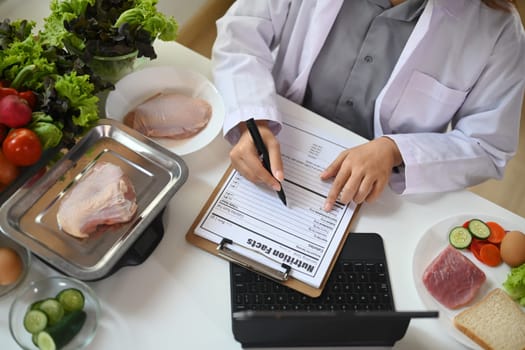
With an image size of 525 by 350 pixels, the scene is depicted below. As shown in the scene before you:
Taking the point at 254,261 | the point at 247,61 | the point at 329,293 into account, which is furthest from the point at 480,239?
the point at 247,61

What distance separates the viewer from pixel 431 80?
982 mm

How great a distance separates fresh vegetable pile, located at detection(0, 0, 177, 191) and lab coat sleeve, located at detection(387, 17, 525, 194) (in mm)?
534

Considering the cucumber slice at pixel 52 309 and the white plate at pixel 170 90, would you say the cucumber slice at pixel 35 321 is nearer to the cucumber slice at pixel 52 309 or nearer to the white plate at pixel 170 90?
the cucumber slice at pixel 52 309

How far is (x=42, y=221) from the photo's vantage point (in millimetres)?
738

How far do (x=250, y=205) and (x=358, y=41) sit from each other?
1.47 ft

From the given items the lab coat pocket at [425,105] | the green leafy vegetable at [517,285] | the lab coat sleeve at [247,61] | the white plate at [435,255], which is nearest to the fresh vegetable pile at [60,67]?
the lab coat sleeve at [247,61]

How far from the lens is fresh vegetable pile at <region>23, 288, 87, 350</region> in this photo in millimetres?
673

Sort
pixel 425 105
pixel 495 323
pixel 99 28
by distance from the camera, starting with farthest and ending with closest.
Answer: pixel 425 105 < pixel 99 28 < pixel 495 323

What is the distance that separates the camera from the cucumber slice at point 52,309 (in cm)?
69

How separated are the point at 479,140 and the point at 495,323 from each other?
37 centimetres

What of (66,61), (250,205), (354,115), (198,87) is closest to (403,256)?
(250,205)

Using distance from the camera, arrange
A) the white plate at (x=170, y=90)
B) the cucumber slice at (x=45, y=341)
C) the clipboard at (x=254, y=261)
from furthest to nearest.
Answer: the white plate at (x=170, y=90), the clipboard at (x=254, y=261), the cucumber slice at (x=45, y=341)

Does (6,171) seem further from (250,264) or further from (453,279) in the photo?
(453,279)

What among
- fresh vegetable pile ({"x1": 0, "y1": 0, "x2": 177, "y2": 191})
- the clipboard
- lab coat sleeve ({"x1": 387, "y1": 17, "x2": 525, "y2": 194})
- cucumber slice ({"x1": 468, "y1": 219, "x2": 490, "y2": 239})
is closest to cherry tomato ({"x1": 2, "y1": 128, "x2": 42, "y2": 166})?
fresh vegetable pile ({"x1": 0, "y1": 0, "x2": 177, "y2": 191})
